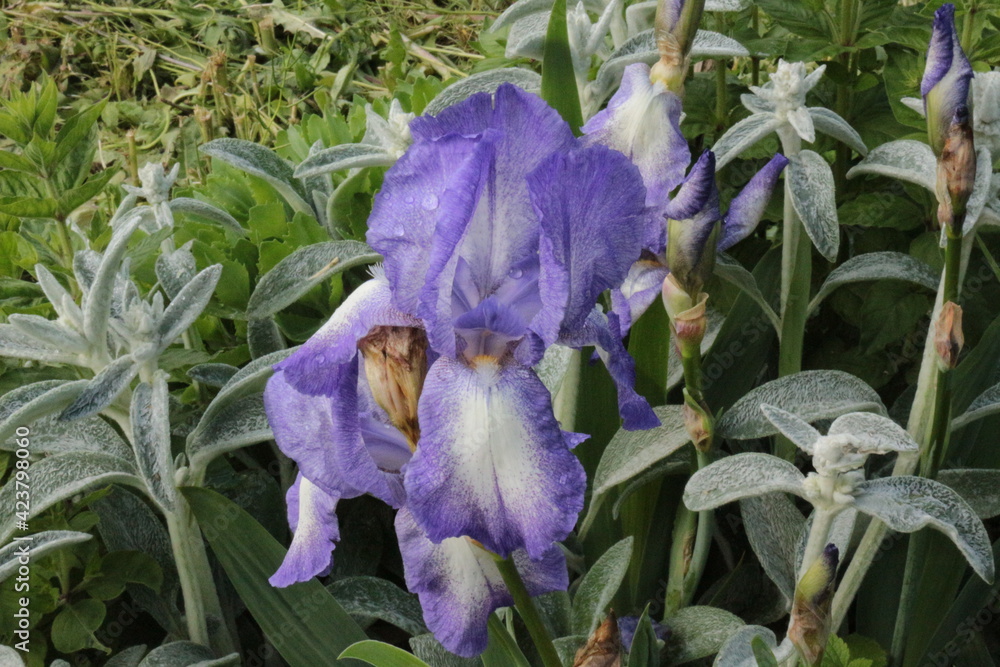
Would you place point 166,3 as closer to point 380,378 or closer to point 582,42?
point 582,42

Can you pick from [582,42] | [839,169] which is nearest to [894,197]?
[839,169]

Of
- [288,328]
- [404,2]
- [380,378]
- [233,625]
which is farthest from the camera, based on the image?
[404,2]

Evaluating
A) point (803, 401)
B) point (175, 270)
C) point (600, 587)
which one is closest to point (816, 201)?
point (803, 401)

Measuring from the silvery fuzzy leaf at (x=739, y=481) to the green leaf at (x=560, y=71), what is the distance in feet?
1.54

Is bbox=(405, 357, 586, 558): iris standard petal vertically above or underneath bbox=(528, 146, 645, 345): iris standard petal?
underneath

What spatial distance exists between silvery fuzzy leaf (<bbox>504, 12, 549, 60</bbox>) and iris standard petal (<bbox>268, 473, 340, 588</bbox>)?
31.4 inches

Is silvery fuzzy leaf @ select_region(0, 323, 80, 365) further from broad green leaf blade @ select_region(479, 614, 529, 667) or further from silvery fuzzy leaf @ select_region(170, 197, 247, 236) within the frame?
broad green leaf blade @ select_region(479, 614, 529, 667)

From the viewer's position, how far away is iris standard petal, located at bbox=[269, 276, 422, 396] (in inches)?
24.9

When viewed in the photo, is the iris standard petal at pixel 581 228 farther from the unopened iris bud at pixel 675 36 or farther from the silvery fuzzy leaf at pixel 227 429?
the silvery fuzzy leaf at pixel 227 429

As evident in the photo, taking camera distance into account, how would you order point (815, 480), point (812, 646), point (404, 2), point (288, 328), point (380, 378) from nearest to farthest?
point (380, 378), point (812, 646), point (815, 480), point (288, 328), point (404, 2)

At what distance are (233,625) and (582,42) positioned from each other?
895 millimetres

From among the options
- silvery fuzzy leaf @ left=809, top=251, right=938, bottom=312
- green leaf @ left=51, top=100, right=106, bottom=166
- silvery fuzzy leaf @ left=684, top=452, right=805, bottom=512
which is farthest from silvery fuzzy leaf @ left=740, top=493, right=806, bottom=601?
green leaf @ left=51, top=100, right=106, bottom=166

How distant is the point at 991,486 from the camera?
3.55 ft

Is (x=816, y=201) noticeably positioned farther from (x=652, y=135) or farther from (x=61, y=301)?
(x=61, y=301)
